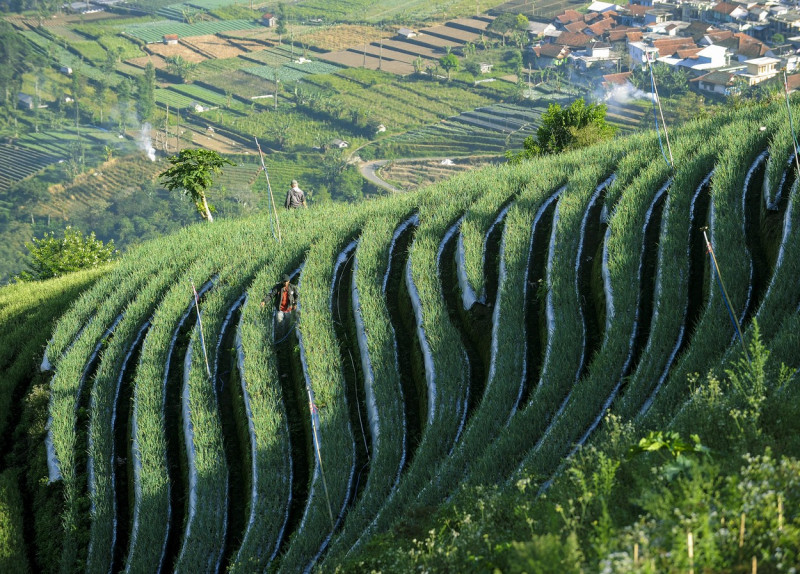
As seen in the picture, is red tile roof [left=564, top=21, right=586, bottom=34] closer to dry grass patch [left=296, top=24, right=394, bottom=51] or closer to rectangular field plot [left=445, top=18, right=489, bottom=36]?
rectangular field plot [left=445, top=18, right=489, bottom=36]

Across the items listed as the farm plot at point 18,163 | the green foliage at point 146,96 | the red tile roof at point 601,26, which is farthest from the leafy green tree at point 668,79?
the farm plot at point 18,163

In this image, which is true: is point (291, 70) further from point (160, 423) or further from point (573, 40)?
point (160, 423)

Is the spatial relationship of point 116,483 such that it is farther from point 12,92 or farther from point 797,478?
point 12,92

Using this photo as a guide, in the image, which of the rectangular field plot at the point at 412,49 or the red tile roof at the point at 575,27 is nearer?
the red tile roof at the point at 575,27

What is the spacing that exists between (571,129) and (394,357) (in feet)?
54.0

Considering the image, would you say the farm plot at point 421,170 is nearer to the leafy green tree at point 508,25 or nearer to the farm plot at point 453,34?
the farm plot at point 453,34

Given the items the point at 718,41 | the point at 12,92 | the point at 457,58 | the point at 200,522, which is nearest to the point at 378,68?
the point at 457,58

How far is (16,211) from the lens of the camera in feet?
358

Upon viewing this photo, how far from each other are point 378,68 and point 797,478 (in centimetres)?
12683

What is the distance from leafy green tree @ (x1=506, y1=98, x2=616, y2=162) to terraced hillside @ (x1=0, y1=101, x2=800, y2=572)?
920cm

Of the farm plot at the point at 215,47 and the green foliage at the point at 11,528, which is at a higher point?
the farm plot at the point at 215,47

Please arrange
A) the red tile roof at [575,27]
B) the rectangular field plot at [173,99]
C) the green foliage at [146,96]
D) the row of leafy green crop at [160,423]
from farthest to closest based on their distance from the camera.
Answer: the green foliage at [146,96]
the rectangular field plot at [173,99]
the red tile roof at [575,27]
the row of leafy green crop at [160,423]

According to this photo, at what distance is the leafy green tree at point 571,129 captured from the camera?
92.7ft

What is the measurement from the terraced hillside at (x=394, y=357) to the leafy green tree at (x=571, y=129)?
30.2ft
